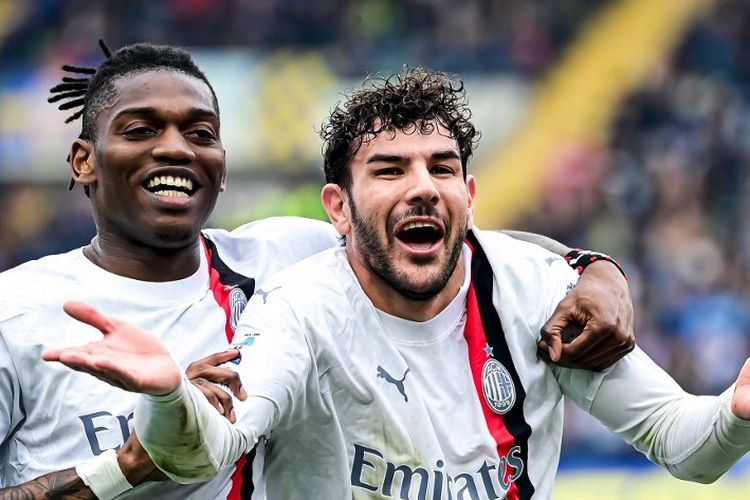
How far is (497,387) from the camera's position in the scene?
13.0 feet

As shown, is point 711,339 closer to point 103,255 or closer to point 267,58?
point 267,58

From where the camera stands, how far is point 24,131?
14.6 metres

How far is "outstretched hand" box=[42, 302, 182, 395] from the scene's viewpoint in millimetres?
3074

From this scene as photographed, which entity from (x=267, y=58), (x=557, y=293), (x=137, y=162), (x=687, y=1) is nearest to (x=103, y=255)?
(x=137, y=162)

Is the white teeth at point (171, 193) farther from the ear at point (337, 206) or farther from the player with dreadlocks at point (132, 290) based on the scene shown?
the ear at point (337, 206)

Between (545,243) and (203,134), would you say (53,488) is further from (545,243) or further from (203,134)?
(545,243)

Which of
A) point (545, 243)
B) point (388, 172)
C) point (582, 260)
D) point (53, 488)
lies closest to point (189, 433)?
point (53, 488)

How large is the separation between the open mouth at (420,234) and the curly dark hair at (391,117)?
0.26 meters

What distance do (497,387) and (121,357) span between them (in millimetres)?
1316

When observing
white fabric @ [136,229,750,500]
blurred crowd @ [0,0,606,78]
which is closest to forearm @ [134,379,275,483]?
white fabric @ [136,229,750,500]

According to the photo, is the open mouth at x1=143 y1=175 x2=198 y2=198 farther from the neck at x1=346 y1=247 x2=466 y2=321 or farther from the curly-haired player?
the neck at x1=346 y1=247 x2=466 y2=321

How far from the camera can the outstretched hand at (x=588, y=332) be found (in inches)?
157

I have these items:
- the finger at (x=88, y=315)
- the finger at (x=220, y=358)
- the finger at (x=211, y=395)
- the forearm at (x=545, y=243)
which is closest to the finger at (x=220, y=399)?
the finger at (x=211, y=395)

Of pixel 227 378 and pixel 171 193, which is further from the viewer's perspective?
pixel 171 193
